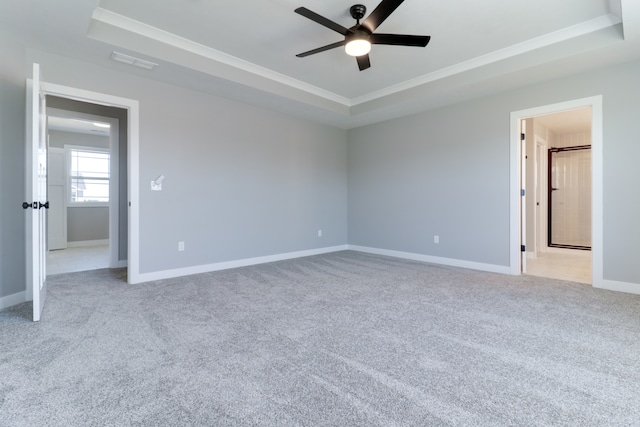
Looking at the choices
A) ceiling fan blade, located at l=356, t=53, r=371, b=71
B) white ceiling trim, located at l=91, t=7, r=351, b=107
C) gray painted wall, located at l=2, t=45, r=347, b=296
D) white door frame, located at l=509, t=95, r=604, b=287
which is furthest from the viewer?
gray painted wall, located at l=2, t=45, r=347, b=296

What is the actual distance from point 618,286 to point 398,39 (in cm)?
347

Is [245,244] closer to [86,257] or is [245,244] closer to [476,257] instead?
[86,257]

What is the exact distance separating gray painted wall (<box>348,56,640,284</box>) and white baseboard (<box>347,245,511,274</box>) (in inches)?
2.4

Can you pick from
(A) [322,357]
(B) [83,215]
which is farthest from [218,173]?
(B) [83,215]

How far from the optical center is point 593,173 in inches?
135

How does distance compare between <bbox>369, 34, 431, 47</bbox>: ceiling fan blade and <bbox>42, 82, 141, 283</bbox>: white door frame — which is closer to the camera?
<bbox>369, 34, 431, 47</bbox>: ceiling fan blade

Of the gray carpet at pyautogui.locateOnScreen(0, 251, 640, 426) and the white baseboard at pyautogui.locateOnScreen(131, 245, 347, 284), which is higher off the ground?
the white baseboard at pyautogui.locateOnScreen(131, 245, 347, 284)

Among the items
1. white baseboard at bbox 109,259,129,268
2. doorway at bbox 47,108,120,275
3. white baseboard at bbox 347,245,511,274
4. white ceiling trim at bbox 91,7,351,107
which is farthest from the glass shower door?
doorway at bbox 47,108,120,275

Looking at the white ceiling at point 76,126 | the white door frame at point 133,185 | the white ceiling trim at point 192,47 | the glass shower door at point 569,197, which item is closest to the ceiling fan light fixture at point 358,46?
the white ceiling trim at point 192,47

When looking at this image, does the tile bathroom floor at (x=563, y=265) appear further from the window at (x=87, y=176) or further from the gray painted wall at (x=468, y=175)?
the window at (x=87, y=176)

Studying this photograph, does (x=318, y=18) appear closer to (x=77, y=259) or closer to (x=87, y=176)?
(x=77, y=259)

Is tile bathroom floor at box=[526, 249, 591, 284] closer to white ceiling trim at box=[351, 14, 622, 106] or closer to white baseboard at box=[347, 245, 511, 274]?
white baseboard at box=[347, 245, 511, 274]

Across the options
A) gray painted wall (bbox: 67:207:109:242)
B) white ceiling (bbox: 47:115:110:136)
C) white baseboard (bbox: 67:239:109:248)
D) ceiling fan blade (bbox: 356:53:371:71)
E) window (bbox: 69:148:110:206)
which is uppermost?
white ceiling (bbox: 47:115:110:136)

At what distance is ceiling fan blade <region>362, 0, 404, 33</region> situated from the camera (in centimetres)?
218
